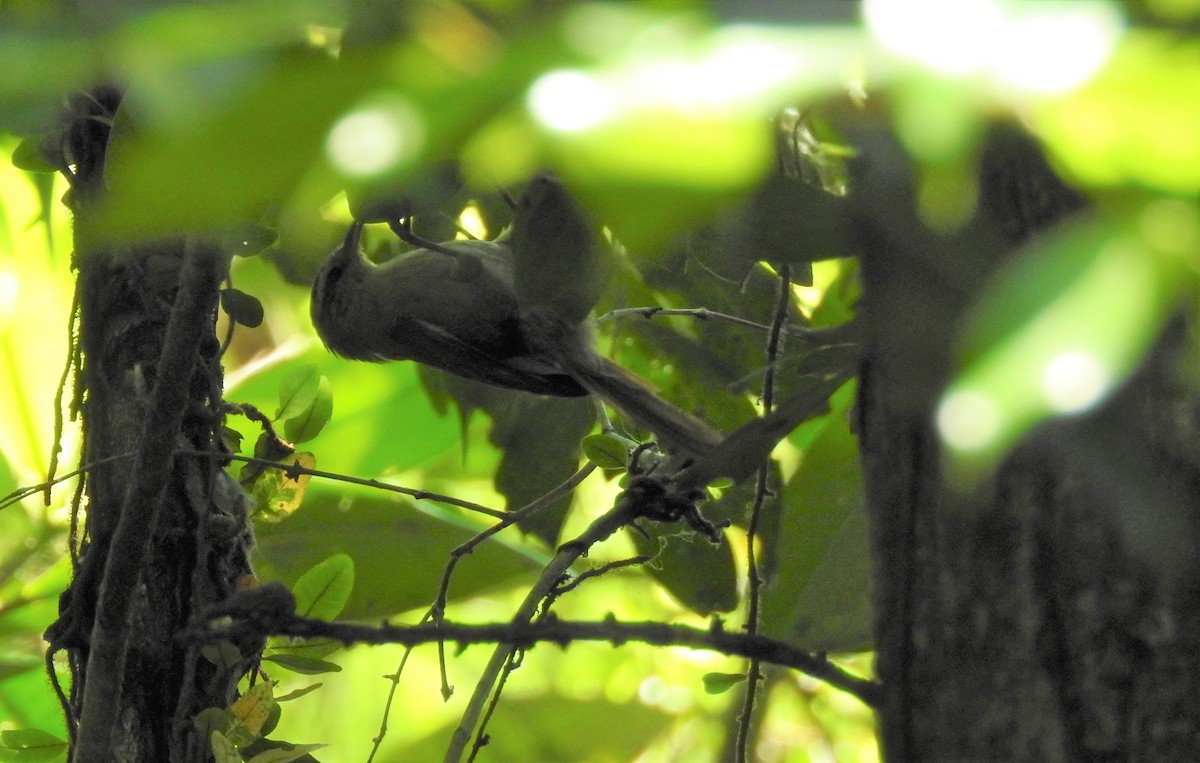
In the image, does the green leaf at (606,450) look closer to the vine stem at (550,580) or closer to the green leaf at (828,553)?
the vine stem at (550,580)

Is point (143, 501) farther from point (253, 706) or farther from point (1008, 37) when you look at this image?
point (1008, 37)

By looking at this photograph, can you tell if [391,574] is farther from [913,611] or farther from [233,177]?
[233,177]

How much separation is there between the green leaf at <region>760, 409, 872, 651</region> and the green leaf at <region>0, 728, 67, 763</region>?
49.1 inches

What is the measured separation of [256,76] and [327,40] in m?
0.13

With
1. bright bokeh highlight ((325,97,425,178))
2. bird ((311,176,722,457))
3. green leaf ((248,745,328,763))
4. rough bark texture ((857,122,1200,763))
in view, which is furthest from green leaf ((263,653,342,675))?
bright bokeh highlight ((325,97,425,178))

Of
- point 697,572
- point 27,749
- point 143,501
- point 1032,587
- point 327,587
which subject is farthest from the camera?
point 697,572

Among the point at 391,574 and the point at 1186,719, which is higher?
the point at 391,574

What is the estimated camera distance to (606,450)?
198 cm

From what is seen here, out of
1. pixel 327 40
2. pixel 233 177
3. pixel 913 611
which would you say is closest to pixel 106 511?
pixel 913 611

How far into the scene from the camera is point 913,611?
971 millimetres

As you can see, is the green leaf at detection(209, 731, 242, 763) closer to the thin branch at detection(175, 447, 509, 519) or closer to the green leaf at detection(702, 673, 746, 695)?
the thin branch at detection(175, 447, 509, 519)

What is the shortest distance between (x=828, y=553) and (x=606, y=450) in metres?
0.65

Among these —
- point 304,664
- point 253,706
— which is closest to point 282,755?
point 253,706

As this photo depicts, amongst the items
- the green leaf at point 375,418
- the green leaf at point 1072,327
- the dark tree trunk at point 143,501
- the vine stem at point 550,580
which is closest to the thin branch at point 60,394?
the dark tree trunk at point 143,501
